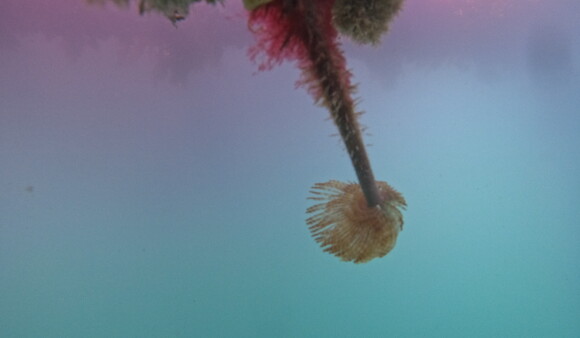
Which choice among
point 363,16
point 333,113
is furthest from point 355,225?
point 363,16

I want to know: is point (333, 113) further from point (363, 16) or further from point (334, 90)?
point (363, 16)

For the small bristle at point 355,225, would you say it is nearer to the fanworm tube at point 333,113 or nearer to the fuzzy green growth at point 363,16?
the fanworm tube at point 333,113

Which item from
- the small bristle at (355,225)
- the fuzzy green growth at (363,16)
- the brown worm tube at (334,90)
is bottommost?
the small bristle at (355,225)

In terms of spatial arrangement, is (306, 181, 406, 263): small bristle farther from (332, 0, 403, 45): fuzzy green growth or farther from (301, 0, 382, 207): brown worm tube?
(332, 0, 403, 45): fuzzy green growth

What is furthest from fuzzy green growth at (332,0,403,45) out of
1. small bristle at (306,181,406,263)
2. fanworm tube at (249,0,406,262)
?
small bristle at (306,181,406,263)

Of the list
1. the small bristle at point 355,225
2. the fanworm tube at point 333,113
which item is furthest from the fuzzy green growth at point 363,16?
the small bristle at point 355,225

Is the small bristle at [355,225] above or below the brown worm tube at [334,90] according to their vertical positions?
below
